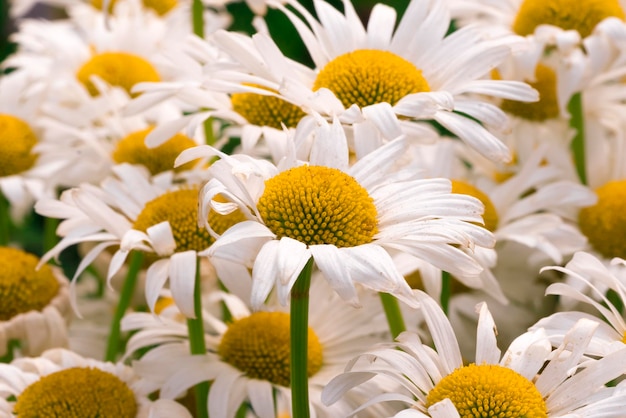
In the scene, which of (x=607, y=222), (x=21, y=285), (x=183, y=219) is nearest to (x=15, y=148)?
(x=21, y=285)

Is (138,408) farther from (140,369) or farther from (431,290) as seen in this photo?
(431,290)

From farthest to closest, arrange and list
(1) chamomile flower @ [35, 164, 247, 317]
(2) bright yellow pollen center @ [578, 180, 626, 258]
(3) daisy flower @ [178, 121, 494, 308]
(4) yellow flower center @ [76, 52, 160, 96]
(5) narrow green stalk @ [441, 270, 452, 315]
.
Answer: (4) yellow flower center @ [76, 52, 160, 96] → (2) bright yellow pollen center @ [578, 180, 626, 258] → (5) narrow green stalk @ [441, 270, 452, 315] → (1) chamomile flower @ [35, 164, 247, 317] → (3) daisy flower @ [178, 121, 494, 308]

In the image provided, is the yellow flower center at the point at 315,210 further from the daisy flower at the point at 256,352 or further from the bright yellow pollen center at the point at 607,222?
the bright yellow pollen center at the point at 607,222

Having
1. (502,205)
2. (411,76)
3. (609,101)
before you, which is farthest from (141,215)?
(609,101)

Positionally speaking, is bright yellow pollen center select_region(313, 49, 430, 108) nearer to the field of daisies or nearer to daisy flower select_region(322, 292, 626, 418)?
the field of daisies

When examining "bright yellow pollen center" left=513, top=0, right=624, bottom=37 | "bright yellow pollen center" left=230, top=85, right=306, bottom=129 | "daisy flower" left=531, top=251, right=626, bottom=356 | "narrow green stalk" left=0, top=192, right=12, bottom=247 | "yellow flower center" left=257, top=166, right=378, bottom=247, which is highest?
"bright yellow pollen center" left=513, top=0, right=624, bottom=37

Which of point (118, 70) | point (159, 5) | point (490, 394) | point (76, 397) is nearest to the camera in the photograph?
point (490, 394)

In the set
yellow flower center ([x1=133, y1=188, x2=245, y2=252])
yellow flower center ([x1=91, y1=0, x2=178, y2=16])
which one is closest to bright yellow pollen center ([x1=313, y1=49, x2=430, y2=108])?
yellow flower center ([x1=133, y1=188, x2=245, y2=252])

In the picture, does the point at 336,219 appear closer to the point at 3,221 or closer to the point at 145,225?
the point at 145,225
